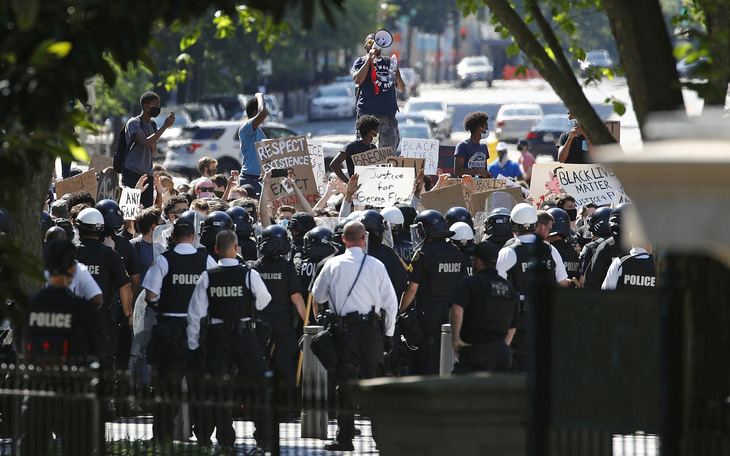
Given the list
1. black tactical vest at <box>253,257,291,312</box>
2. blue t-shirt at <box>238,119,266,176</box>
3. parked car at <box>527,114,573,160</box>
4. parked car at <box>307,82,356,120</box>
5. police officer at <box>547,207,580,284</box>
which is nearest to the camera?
black tactical vest at <box>253,257,291,312</box>

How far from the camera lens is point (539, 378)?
5.37m

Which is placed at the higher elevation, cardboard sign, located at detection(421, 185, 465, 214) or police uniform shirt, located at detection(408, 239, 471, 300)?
cardboard sign, located at detection(421, 185, 465, 214)

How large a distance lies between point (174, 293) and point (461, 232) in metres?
3.23

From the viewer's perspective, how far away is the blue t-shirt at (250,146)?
55.5 ft

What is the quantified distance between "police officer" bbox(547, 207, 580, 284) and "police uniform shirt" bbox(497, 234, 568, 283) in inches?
31.0

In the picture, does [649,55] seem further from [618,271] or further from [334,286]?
[618,271]

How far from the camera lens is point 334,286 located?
10195 mm

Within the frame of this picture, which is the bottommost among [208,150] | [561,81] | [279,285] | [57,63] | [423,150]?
[279,285]

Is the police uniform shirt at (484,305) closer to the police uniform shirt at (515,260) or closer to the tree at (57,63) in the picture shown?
the police uniform shirt at (515,260)

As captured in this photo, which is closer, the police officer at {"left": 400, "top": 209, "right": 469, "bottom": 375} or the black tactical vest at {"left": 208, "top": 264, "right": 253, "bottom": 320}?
the black tactical vest at {"left": 208, "top": 264, "right": 253, "bottom": 320}

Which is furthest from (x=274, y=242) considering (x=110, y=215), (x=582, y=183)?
(x=582, y=183)

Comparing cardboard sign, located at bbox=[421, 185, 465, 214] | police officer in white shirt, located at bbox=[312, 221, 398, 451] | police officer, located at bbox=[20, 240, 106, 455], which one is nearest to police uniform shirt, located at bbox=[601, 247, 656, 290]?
police officer in white shirt, located at bbox=[312, 221, 398, 451]

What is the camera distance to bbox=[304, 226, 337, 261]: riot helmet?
11492 mm

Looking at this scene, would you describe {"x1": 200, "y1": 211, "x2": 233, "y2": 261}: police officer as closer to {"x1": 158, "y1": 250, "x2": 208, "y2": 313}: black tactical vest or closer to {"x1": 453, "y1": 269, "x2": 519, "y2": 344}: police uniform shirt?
{"x1": 158, "y1": 250, "x2": 208, "y2": 313}: black tactical vest
